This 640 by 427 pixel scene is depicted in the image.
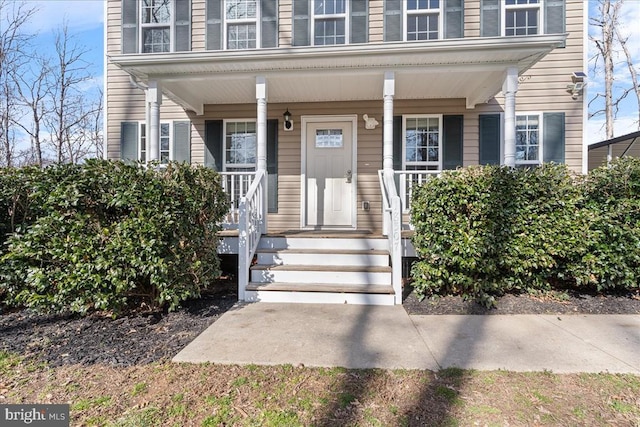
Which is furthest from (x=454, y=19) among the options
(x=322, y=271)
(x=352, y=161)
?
(x=322, y=271)

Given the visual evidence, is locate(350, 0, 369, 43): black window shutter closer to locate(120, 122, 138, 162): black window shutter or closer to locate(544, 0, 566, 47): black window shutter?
locate(544, 0, 566, 47): black window shutter

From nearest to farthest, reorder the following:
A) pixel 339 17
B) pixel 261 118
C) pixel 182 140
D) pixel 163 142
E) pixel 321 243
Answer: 1. pixel 321 243
2. pixel 261 118
3. pixel 339 17
4. pixel 182 140
5. pixel 163 142

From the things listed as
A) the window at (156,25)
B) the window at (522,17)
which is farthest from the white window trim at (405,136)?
the window at (156,25)

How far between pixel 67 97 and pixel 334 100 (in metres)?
11.8

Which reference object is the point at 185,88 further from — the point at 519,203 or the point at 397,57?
the point at 519,203

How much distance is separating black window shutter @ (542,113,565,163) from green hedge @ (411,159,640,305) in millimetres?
2088

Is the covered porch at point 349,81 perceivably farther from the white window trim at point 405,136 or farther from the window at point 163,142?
the window at point 163,142

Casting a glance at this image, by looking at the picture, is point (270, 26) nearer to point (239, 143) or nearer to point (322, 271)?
point (239, 143)

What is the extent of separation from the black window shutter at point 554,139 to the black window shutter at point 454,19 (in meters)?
2.23

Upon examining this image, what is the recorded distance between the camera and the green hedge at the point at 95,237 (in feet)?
9.99

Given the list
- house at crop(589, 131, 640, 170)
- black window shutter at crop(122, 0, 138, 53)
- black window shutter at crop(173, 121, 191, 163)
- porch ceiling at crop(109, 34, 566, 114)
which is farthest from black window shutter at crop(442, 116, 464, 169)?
black window shutter at crop(122, 0, 138, 53)

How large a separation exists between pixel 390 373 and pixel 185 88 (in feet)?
17.3

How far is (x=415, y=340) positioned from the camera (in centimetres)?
282

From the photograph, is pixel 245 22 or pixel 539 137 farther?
pixel 245 22
